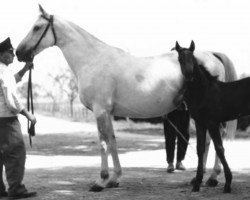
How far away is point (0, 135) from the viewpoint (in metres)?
6.20

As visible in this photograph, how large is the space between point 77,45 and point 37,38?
65 cm

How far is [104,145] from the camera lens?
710 centimetres

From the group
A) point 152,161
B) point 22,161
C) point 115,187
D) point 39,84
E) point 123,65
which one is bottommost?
point 39,84

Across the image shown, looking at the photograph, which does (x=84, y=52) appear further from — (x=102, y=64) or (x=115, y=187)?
(x=115, y=187)

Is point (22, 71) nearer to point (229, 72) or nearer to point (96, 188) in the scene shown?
point (96, 188)

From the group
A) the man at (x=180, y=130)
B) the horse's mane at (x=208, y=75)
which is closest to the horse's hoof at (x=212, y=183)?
the horse's mane at (x=208, y=75)

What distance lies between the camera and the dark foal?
6.50m

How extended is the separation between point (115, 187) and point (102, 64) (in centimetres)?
197

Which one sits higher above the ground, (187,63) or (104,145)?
(187,63)

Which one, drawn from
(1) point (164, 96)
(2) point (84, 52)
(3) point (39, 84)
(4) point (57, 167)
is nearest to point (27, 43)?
(2) point (84, 52)

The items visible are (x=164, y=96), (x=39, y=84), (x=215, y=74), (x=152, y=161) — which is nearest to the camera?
(x=164, y=96)

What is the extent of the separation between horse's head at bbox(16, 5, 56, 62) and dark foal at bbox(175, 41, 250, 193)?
7.08ft

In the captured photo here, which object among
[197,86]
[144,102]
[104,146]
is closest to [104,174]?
[104,146]

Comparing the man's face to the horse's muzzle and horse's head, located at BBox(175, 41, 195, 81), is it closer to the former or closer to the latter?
the horse's muzzle
